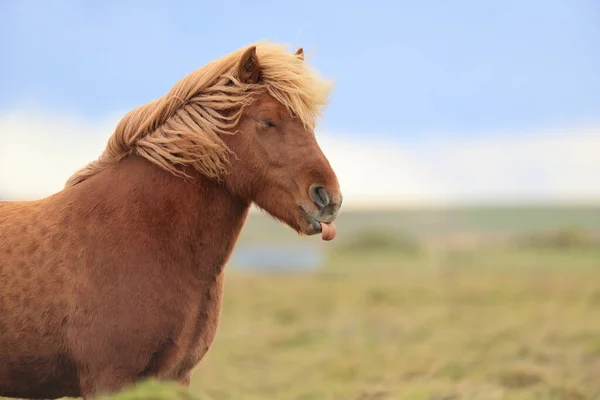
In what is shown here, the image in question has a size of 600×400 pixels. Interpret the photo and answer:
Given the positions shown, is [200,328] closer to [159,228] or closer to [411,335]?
[159,228]

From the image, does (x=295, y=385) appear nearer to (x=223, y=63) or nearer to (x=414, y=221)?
(x=223, y=63)

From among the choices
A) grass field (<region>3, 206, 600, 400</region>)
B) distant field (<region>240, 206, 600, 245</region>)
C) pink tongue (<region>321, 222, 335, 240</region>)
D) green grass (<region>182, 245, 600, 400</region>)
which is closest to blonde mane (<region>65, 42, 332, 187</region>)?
pink tongue (<region>321, 222, 335, 240</region>)

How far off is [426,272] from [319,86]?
35780 millimetres

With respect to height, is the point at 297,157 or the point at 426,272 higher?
the point at 297,157

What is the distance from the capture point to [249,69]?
441cm

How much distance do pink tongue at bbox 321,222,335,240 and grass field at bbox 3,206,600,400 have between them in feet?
4.27

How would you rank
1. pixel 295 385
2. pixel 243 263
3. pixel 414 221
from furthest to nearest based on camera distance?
pixel 414 221 → pixel 243 263 → pixel 295 385

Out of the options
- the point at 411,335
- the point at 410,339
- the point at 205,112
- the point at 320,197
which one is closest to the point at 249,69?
the point at 205,112

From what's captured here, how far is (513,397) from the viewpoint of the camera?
8.05 m

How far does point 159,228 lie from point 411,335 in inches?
524

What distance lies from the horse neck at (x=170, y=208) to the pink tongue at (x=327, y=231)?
0.55 metres

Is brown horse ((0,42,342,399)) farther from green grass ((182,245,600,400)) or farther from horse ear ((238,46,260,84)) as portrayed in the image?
green grass ((182,245,600,400))

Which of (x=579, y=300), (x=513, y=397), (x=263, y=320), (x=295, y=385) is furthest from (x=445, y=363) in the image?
(x=579, y=300)

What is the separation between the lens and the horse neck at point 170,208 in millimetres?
4289
